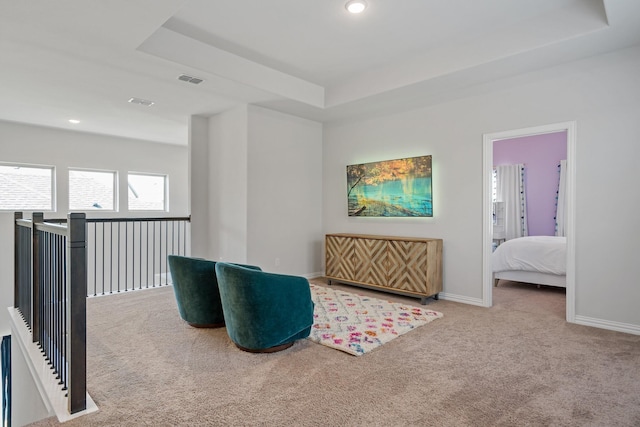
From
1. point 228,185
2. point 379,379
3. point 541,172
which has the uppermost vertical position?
point 541,172

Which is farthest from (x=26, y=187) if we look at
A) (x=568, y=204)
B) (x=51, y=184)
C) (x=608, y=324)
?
(x=608, y=324)

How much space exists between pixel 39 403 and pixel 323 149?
16.2 ft

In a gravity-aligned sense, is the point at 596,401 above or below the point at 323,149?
below

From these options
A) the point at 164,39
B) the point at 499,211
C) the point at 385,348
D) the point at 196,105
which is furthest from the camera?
the point at 499,211

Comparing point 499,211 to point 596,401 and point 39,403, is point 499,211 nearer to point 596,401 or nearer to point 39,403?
point 596,401

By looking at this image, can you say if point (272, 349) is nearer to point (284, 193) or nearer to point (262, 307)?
point (262, 307)

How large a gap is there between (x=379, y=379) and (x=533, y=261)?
12.8 feet

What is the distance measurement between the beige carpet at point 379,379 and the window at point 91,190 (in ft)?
13.6

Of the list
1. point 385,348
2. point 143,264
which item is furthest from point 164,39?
point 143,264

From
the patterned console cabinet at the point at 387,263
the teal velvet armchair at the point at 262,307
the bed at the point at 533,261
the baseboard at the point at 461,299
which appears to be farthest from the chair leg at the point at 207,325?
the bed at the point at 533,261

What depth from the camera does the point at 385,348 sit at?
312 centimetres

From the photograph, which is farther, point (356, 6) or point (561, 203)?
point (561, 203)

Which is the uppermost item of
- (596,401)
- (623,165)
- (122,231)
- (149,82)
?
(149,82)

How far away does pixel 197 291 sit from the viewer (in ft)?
11.3
